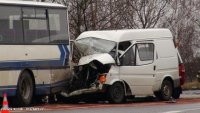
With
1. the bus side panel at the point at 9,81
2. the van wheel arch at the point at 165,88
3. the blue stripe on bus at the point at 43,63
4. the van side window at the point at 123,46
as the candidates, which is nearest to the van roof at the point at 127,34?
the van side window at the point at 123,46

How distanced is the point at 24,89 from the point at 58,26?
274 cm

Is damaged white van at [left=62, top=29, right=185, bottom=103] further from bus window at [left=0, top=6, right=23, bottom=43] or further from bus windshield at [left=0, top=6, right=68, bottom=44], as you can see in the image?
bus window at [left=0, top=6, right=23, bottom=43]

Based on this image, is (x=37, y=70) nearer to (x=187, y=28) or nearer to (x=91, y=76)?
(x=91, y=76)

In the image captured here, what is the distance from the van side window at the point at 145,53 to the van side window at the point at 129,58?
0.83 ft

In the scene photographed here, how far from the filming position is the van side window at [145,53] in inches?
886

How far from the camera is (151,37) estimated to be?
23219 millimetres

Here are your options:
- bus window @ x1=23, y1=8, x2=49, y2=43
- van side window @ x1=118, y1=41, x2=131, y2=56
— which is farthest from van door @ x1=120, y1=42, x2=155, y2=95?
bus window @ x1=23, y1=8, x2=49, y2=43

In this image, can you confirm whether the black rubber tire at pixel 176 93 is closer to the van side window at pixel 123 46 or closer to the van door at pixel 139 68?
the van door at pixel 139 68

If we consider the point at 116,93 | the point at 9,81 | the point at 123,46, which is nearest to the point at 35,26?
the point at 9,81

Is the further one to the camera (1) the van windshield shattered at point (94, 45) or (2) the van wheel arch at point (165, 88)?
(2) the van wheel arch at point (165, 88)

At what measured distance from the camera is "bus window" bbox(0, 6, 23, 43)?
738 inches

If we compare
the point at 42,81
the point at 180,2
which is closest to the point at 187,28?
the point at 180,2

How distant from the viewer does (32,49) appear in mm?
19750

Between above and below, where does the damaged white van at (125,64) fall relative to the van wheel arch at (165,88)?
above
